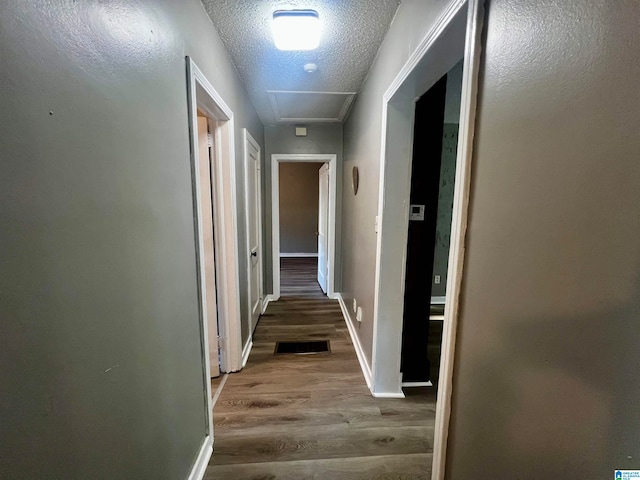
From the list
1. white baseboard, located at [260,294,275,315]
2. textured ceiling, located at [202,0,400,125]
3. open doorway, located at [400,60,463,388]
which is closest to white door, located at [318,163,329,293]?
white baseboard, located at [260,294,275,315]

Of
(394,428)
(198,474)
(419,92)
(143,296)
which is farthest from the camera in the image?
Answer: (394,428)

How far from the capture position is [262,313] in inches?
137

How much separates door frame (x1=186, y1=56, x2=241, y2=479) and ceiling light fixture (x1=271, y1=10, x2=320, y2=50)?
1.66 feet

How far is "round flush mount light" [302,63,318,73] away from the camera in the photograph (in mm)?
2023

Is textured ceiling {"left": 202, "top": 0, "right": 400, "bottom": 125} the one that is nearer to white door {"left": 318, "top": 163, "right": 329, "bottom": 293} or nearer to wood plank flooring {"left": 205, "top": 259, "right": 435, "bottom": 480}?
white door {"left": 318, "top": 163, "right": 329, "bottom": 293}

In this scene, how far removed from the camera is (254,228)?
303 cm

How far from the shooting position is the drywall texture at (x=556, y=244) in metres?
0.44

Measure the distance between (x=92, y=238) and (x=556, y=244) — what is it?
108cm

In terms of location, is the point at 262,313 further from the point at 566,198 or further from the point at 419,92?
the point at 566,198

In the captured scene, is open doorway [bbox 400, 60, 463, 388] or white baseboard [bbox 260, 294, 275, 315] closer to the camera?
open doorway [bbox 400, 60, 463, 388]

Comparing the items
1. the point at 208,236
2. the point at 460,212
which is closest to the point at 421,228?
the point at 460,212

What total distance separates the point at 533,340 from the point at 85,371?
1070 millimetres

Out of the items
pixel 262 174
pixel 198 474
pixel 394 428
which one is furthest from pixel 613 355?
pixel 262 174

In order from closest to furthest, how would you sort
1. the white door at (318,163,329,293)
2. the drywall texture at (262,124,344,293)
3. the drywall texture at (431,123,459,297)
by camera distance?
the drywall texture at (431,123,459,297), the drywall texture at (262,124,344,293), the white door at (318,163,329,293)
